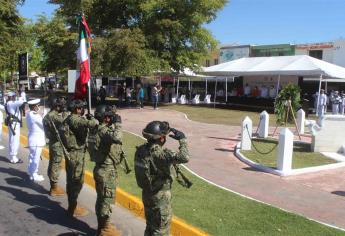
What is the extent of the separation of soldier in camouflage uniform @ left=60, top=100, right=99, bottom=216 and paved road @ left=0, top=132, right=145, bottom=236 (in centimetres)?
34

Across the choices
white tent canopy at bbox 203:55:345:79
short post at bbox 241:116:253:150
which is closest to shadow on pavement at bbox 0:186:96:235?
short post at bbox 241:116:253:150

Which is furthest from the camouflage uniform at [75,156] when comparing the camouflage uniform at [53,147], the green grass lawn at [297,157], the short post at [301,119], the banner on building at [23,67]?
the banner on building at [23,67]

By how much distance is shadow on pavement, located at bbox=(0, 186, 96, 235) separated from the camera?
700 centimetres

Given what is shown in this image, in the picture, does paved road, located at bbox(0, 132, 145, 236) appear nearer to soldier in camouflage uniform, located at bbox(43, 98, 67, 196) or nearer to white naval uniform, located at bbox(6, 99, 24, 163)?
soldier in camouflage uniform, located at bbox(43, 98, 67, 196)

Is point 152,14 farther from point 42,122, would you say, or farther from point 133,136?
point 42,122

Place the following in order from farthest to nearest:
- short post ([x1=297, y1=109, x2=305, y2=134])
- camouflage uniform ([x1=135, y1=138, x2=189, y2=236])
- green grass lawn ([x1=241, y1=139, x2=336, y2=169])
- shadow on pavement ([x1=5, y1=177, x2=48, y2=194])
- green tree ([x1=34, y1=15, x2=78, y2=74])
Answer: green tree ([x1=34, y1=15, x2=78, y2=74]), short post ([x1=297, y1=109, x2=305, y2=134]), green grass lawn ([x1=241, y1=139, x2=336, y2=169]), shadow on pavement ([x1=5, y1=177, x2=48, y2=194]), camouflage uniform ([x1=135, y1=138, x2=189, y2=236])

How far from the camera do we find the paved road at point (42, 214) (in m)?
6.89

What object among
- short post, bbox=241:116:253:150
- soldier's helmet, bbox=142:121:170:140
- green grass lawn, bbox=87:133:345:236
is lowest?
green grass lawn, bbox=87:133:345:236

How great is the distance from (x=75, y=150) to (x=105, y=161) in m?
1.31

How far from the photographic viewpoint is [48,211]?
7.81 meters

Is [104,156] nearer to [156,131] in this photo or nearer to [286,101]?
[156,131]

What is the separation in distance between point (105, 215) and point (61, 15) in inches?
1286

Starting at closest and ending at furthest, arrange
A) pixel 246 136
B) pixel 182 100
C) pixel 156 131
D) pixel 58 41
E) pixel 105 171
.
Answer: pixel 156 131 → pixel 105 171 → pixel 246 136 → pixel 58 41 → pixel 182 100

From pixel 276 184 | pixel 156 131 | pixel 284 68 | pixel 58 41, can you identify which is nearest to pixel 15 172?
pixel 276 184
